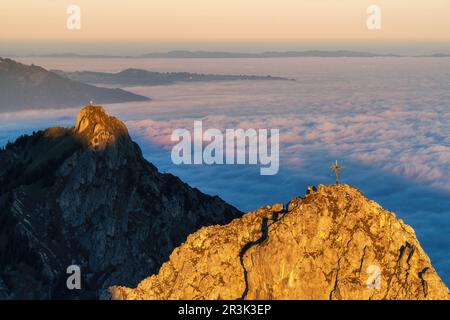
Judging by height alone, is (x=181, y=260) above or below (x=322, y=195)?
below

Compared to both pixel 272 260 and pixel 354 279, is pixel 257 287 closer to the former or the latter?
pixel 272 260

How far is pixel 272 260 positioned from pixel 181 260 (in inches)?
667

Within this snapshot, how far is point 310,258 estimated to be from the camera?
141000mm

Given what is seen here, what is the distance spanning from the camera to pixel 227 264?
147 m

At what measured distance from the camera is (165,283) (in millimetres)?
150625

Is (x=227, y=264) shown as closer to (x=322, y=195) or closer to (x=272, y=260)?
(x=272, y=260)

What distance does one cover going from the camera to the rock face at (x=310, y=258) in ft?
454

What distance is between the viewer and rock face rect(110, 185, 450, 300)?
13825cm
